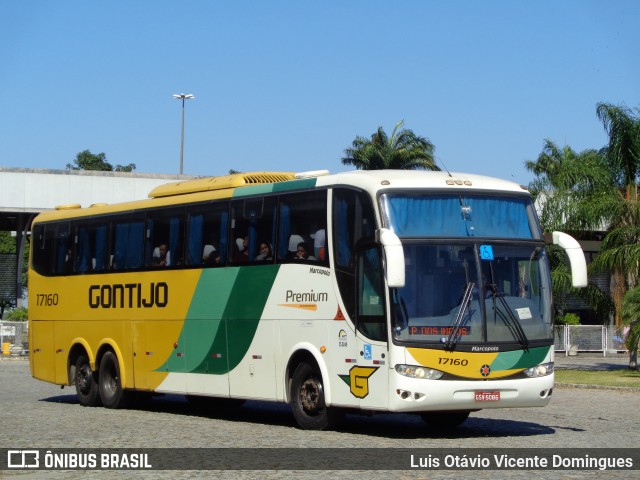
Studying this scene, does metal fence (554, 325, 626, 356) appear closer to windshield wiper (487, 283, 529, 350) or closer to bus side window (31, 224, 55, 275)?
bus side window (31, 224, 55, 275)

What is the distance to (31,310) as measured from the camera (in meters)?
25.8

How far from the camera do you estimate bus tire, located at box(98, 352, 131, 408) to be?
22.9 meters

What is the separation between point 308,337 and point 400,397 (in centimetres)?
239

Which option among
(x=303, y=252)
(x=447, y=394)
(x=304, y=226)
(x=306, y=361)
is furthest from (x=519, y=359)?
(x=304, y=226)

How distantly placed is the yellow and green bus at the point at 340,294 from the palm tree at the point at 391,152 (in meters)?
41.1

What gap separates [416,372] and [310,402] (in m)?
2.28

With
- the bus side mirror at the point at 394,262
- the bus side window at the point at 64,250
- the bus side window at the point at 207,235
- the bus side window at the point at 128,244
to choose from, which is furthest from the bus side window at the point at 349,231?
the bus side window at the point at 64,250

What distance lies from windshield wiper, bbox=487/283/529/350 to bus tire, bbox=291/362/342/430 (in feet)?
8.61

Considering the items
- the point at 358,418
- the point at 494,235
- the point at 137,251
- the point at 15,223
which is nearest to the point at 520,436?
the point at 494,235

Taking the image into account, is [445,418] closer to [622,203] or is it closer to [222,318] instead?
[222,318]

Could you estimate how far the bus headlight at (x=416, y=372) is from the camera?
1596 cm

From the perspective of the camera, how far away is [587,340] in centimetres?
5119

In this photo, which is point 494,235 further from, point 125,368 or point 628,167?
point 628,167

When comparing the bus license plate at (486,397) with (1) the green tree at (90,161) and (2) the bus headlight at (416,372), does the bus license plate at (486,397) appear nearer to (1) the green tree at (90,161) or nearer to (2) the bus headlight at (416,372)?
(2) the bus headlight at (416,372)
